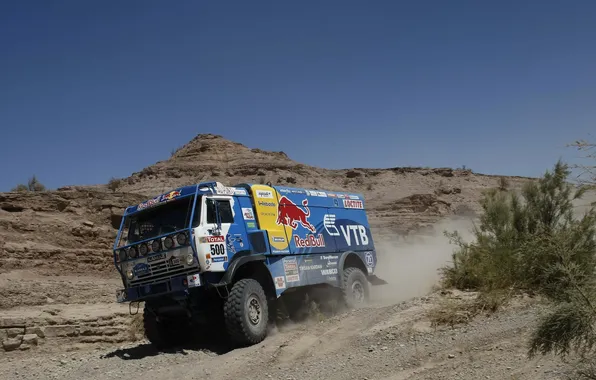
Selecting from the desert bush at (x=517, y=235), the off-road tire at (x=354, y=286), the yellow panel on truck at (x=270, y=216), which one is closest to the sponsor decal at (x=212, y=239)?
the yellow panel on truck at (x=270, y=216)

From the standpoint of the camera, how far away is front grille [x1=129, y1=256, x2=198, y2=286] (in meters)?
10.9

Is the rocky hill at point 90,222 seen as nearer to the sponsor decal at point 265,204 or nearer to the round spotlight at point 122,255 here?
the round spotlight at point 122,255

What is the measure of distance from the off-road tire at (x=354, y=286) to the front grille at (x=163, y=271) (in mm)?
5205

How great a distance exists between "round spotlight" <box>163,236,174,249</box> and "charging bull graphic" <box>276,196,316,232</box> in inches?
111

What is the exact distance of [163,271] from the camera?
36.4 feet

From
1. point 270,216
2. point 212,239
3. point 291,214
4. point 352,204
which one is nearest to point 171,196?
point 212,239

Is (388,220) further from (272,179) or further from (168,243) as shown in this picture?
(168,243)

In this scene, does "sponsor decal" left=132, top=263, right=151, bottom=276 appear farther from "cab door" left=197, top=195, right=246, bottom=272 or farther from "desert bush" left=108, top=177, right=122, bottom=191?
"desert bush" left=108, top=177, right=122, bottom=191

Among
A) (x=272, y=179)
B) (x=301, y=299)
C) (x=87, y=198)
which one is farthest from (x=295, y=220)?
(x=272, y=179)

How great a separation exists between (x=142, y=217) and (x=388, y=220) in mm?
29128

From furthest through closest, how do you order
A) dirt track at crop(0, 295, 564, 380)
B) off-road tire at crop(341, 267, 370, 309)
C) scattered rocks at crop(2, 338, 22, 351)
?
off-road tire at crop(341, 267, 370, 309) < scattered rocks at crop(2, 338, 22, 351) < dirt track at crop(0, 295, 564, 380)

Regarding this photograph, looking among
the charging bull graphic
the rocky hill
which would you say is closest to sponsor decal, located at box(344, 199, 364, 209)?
the charging bull graphic

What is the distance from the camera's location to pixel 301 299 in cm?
1406

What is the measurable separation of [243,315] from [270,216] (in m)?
2.69
